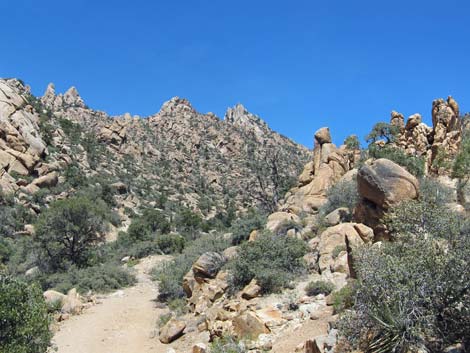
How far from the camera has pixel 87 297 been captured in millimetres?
18234

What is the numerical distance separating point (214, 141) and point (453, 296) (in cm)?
6347

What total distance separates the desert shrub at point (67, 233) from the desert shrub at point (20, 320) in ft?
46.5

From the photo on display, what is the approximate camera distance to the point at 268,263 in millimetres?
13984

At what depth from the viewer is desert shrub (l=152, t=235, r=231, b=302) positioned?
17656 millimetres

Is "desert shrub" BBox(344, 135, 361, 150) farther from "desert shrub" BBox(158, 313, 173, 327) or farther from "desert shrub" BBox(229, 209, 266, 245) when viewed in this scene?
"desert shrub" BBox(158, 313, 173, 327)

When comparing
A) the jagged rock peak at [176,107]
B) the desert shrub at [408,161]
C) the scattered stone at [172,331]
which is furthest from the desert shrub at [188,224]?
the jagged rock peak at [176,107]

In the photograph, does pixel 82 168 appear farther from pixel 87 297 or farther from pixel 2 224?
pixel 87 297

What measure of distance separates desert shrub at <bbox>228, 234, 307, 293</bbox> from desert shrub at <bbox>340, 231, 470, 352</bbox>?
6549 millimetres

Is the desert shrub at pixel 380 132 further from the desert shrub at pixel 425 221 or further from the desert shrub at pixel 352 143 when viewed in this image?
the desert shrub at pixel 425 221

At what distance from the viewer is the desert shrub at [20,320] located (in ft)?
26.1

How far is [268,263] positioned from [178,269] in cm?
617

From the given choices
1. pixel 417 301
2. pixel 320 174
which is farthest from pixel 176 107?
pixel 417 301

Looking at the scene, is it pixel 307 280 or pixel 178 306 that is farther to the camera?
pixel 178 306

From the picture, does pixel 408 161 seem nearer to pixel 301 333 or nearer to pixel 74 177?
pixel 301 333
